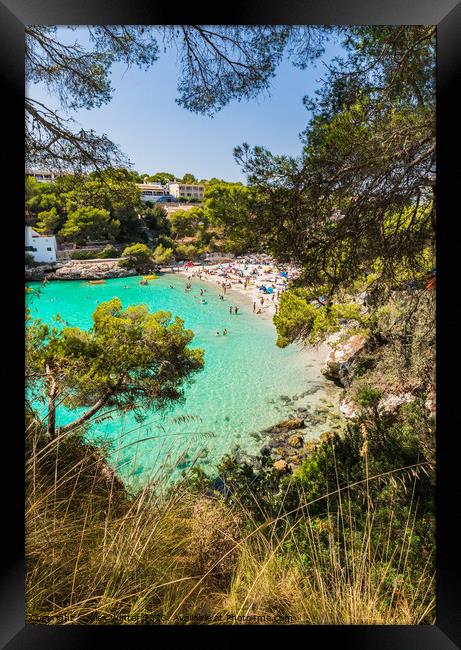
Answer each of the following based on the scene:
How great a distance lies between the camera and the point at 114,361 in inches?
88.9

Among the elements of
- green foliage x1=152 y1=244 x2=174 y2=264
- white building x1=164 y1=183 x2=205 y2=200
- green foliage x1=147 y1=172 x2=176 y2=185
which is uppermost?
green foliage x1=147 y1=172 x2=176 y2=185

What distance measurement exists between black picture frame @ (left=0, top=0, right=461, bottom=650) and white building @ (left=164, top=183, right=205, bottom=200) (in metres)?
0.98

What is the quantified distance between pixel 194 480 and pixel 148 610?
0.64m

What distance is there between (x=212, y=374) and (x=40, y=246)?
1335 millimetres

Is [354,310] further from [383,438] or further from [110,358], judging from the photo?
[110,358]

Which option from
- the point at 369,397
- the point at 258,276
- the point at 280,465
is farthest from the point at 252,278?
the point at 280,465

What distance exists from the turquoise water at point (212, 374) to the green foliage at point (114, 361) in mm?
89

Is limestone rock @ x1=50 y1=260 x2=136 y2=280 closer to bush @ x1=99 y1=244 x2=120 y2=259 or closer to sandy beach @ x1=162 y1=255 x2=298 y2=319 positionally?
bush @ x1=99 y1=244 x2=120 y2=259

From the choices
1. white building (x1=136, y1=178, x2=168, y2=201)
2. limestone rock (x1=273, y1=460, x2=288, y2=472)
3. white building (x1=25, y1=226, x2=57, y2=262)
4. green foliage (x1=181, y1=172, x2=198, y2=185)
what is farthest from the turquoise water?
green foliage (x1=181, y1=172, x2=198, y2=185)

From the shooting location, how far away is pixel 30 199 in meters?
1.84

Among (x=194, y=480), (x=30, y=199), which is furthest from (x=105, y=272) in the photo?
(x=194, y=480)

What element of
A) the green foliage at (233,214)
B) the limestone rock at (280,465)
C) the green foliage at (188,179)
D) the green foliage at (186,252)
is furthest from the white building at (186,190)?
the limestone rock at (280,465)

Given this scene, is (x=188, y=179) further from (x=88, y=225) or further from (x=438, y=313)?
(x=438, y=313)

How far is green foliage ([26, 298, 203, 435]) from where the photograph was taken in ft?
6.86
